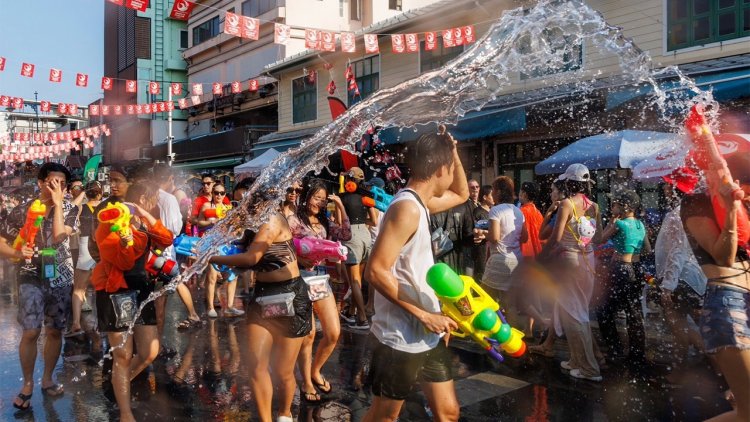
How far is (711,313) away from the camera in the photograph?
117 inches

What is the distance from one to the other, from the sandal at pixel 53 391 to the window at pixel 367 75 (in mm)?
14048

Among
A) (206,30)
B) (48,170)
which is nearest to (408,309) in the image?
(48,170)

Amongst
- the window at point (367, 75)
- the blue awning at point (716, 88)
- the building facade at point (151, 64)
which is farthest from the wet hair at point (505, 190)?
the building facade at point (151, 64)

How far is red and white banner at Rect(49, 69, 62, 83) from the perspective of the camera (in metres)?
16.3

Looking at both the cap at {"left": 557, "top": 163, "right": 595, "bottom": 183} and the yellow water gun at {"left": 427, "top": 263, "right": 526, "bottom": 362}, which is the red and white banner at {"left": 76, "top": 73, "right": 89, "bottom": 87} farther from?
the yellow water gun at {"left": 427, "top": 263, "right": 526, "bottom": 362}

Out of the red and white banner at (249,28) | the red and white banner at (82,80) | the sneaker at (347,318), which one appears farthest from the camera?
the red and white banner at (82,80)

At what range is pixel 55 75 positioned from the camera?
16438 millimetres

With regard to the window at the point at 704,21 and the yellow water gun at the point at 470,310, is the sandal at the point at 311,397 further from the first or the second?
the window at the point at 704,21

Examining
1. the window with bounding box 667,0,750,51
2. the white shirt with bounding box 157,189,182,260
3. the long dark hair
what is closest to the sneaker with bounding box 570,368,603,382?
the long dark hair

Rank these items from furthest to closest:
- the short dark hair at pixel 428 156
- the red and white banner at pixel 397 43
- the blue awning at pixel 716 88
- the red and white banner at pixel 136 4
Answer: the red and white banner at pixel 397 43
the red and white banner at pixel 136 4
the blue awning at pixel 716 88
the short dark hair at pixel 428 156

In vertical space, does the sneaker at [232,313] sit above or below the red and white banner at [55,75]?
below

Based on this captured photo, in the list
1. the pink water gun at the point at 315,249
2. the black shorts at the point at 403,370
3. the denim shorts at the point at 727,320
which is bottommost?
the black shorts at the point at 403,370

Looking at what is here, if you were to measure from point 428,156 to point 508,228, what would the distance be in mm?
3304

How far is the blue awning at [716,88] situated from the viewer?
858 centimetres
